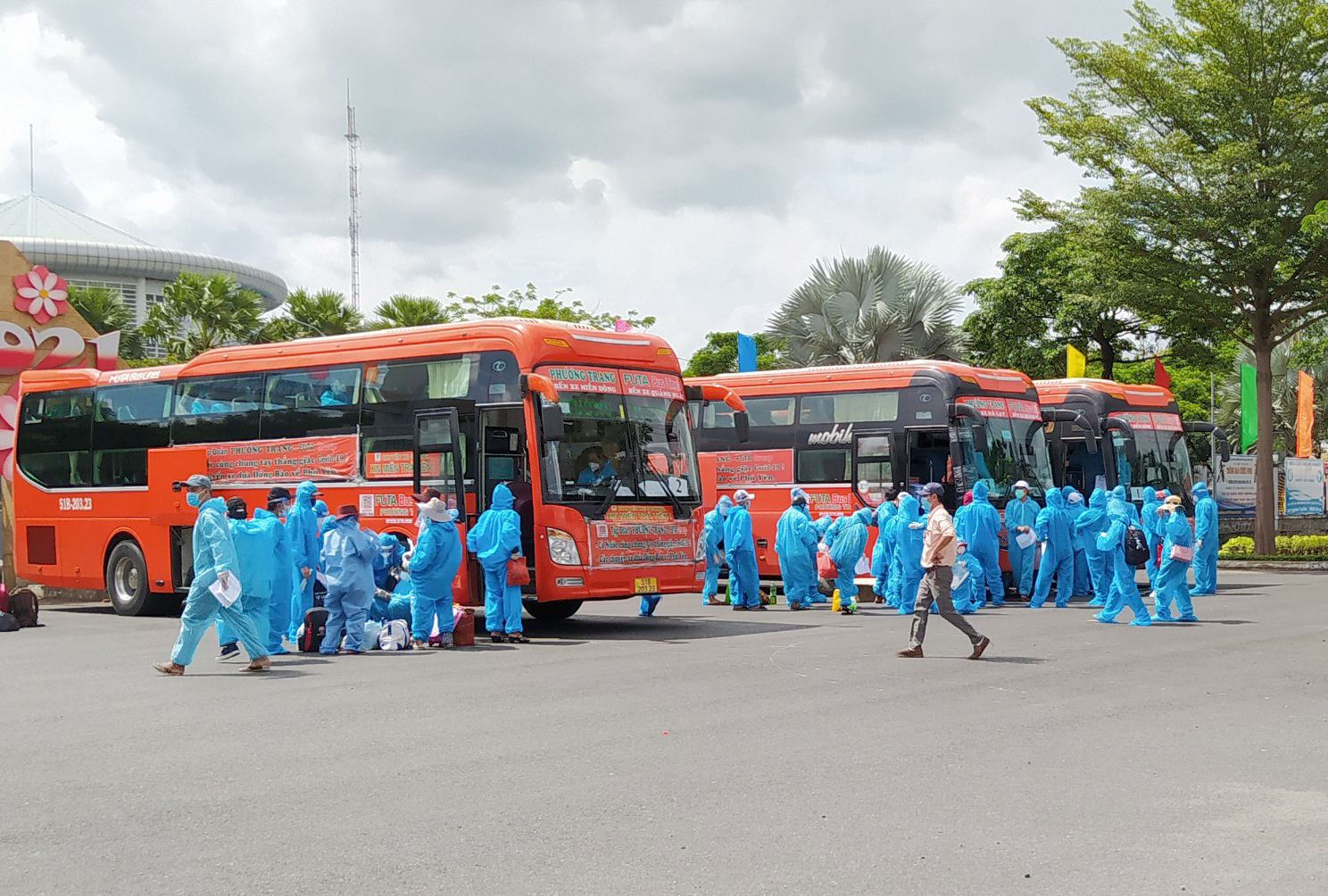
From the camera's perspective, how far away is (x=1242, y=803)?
663 cm

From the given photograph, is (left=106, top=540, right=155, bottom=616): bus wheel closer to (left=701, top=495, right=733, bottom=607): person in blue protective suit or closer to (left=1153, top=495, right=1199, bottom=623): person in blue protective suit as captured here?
(left=701, top=495, right=733, bottom=607): person in blue protective suit

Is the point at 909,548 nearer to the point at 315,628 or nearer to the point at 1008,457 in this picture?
the point at 1008,457

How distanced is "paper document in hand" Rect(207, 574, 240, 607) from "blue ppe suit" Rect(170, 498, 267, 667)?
8cm

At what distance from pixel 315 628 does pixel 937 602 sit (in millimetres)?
5972

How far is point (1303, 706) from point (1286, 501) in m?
28.5

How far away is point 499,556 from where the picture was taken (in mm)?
14305

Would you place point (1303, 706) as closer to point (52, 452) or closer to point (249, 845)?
point (249, 845)

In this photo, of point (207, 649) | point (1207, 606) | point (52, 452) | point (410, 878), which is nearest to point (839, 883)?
point (410, 878)

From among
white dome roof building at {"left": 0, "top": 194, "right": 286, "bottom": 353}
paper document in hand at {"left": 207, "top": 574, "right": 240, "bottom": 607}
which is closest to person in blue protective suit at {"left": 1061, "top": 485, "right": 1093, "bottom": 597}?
paper document in hand at {"left": 207, "top": 574, "right": 240, "bottom": 607}

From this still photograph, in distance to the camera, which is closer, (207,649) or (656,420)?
(207,649)

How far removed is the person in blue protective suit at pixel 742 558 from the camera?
19.5 m

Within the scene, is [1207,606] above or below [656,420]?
below

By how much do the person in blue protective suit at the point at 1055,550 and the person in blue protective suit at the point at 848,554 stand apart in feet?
9.01

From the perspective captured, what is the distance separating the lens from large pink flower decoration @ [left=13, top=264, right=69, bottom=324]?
23.4 meters
